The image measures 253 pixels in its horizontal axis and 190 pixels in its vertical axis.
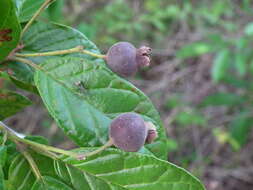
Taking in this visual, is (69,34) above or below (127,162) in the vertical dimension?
above

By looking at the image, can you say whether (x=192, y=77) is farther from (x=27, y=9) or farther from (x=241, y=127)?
(x=27, y=9)

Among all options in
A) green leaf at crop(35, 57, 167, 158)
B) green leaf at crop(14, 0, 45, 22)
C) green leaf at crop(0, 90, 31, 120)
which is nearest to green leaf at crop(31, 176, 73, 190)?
green leaf at crop(35, 57, 167, 158)

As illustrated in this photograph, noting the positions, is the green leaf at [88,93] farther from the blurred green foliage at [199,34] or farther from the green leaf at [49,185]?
the blurred green foliage at [199,34]

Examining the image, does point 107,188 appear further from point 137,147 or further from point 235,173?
point 235,173

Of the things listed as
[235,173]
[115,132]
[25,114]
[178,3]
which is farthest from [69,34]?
[178,3]

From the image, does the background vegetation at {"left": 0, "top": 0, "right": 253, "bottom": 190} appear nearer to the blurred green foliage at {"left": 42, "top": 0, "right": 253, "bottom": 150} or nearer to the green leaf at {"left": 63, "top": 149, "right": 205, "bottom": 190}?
the blurred green foliage at {"left": 42, "top": 0, "right": 253, "bottom": 150}

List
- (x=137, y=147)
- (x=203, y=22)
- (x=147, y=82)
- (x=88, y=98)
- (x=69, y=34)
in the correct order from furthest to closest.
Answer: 1. (x=203, y=22)
2. (x=147, y=82)
3. (x=69, y=34)
4. (x=88, y=98)
5. (x=137, y=147)

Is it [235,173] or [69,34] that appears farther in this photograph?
[235,173]
